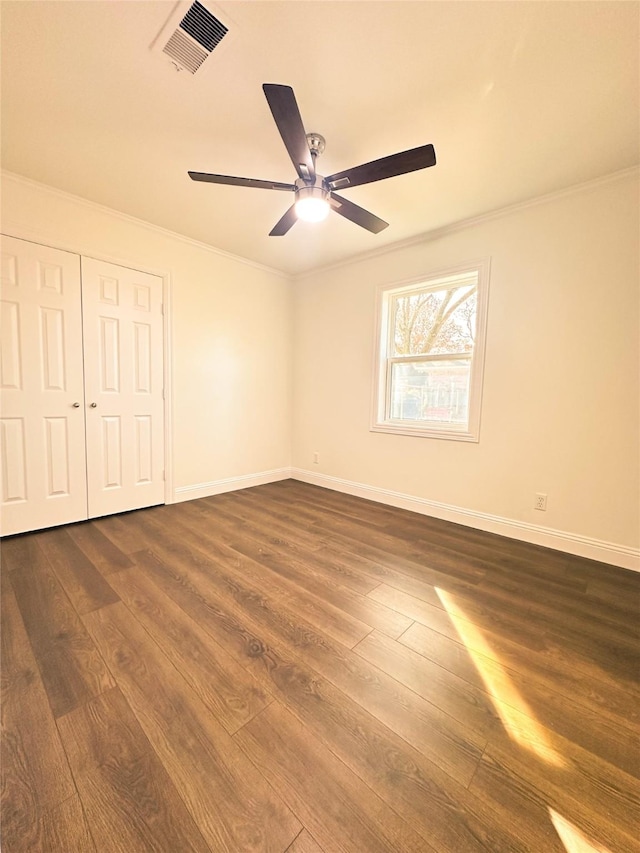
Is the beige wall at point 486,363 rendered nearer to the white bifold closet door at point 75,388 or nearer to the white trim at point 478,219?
the white trim at point 478,219

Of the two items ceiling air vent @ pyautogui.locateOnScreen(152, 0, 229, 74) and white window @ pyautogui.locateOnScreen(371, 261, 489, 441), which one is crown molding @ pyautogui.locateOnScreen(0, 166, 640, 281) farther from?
ceiling air vent @ pyautogui.locateOnScreen(152, 0, 229, 74)

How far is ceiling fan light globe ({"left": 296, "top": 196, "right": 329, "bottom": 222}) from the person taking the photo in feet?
6.12

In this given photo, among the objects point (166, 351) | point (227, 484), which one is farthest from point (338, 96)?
point (227, 484)

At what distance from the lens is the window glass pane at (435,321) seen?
9.70 feet

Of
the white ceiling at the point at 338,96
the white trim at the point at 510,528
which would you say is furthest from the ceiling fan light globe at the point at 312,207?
the white trim at the point at 510,528

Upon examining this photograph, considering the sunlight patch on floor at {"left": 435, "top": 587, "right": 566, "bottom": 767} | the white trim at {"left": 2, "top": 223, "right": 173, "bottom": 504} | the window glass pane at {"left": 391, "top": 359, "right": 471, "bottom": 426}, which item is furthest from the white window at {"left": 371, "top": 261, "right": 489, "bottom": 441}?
the white trim at {"left": 2, "top": 223, "right": 173, "bottom": 504}

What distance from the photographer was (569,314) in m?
2.41

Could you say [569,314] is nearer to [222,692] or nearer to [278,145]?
[278,145]

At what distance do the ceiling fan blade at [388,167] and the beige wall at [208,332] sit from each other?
2.03 meters

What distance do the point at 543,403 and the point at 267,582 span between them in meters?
2.39

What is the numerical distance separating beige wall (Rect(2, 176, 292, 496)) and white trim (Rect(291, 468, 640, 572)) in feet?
4.18

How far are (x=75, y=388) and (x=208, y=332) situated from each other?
1337 mm

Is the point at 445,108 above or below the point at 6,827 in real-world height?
above

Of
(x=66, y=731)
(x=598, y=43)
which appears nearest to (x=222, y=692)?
(x=66, y=731)
